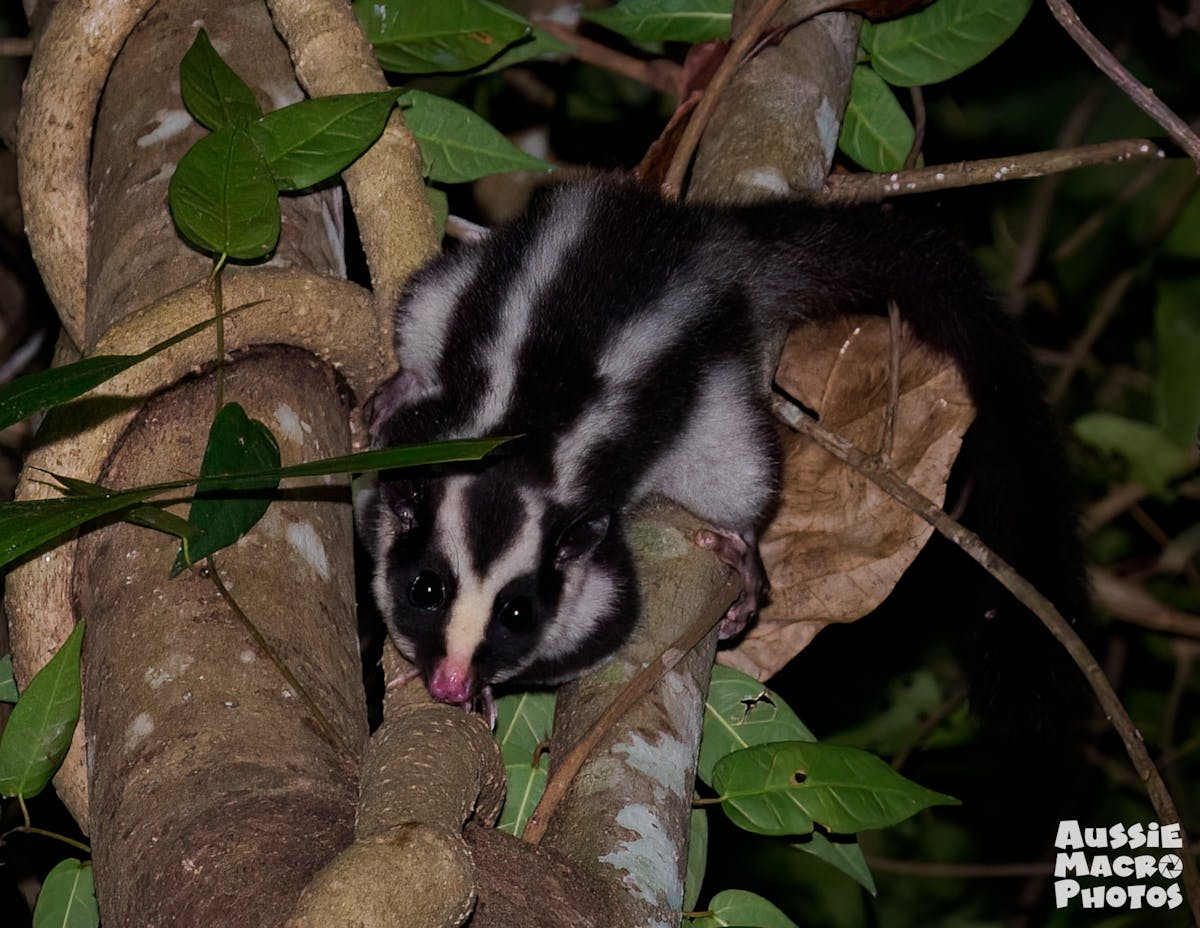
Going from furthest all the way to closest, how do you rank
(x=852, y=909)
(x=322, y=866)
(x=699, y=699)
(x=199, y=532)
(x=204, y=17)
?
1. (x=852, y=909)
2. (x=204, y=17)
3. (x=699, y=699)
4. (x=199, y=532)
5. (x=322, y=866)

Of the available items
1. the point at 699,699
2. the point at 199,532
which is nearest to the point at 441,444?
the point at 199,532

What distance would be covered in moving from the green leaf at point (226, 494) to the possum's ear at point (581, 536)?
891mm

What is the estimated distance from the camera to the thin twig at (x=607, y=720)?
2.11m

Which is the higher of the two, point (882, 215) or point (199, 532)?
point (199, 532)

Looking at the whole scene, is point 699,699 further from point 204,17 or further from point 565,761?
point 204,17

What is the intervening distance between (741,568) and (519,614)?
473 mm

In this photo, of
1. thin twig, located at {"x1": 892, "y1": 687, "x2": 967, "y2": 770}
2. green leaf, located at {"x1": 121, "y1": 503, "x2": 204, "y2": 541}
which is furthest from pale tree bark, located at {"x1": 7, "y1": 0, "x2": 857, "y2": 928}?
thin twig, located at {"x1": 892, "y1": 687, "x2": 967, "y2": 770}

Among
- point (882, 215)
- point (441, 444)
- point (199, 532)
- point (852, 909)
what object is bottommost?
point (852, 909)

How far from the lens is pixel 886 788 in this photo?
2254 millimetres

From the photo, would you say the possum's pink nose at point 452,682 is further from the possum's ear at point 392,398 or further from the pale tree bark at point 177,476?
the possum's ear at point 392,398

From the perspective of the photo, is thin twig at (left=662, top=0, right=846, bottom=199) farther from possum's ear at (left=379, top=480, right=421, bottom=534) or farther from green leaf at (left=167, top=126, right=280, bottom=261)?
green leaf at (left=167, top=126, right=280, bottom=261)

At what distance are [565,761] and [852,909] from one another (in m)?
→ 2.73

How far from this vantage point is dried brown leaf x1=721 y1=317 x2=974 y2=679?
2.82 metres

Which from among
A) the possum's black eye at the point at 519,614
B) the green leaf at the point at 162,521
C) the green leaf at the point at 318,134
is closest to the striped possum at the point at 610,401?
the possum's black eye at the point at 519,614
